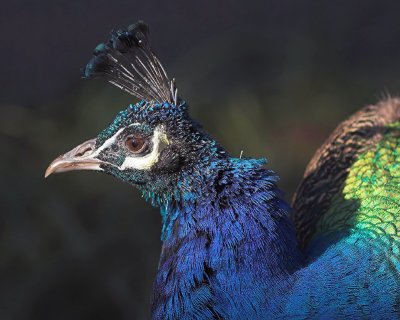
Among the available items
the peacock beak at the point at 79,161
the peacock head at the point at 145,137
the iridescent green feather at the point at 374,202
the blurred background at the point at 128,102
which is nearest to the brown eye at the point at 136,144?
the peacock head at the point at 145,137

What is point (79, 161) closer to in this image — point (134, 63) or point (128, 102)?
point (134, 63)

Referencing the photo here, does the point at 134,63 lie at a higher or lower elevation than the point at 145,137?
higher

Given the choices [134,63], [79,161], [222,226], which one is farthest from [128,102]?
[222,226]

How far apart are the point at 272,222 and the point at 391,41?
Result: 3.76 m

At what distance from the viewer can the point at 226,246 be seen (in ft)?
6.66

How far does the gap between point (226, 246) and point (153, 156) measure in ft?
1.14

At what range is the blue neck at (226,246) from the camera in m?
2.00

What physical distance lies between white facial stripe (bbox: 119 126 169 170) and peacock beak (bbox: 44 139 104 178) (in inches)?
4.3

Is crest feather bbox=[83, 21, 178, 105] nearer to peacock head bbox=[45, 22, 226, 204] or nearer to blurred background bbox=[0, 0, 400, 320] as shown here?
peacock head bbox=[45, 22, 226, 204]

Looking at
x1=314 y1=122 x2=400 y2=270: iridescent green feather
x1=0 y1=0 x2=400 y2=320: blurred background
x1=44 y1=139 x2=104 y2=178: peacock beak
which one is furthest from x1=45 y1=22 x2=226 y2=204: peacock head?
x1=0 y1=0 x2=400 y2=320: blurred background

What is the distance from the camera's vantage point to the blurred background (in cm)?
355

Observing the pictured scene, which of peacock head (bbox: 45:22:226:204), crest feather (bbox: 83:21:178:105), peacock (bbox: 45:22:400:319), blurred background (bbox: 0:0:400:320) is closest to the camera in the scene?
peacock (bbox: 45:22:400:319)

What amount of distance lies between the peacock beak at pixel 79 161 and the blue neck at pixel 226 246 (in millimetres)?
280

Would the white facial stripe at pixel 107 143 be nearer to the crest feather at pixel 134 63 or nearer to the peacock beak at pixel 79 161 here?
the peacock beak at pixel 79 161
